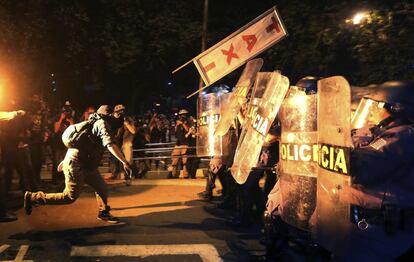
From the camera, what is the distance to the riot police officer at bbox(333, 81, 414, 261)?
11.3ft

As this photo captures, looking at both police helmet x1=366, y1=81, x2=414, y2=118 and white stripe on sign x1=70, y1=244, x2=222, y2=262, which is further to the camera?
white stripe on sign x1=70, y1=244, x2=222, y2=262

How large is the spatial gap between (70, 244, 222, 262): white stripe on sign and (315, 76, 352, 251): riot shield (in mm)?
2600

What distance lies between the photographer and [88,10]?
1608cm

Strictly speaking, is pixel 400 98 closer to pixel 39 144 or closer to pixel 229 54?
pixel 229 54

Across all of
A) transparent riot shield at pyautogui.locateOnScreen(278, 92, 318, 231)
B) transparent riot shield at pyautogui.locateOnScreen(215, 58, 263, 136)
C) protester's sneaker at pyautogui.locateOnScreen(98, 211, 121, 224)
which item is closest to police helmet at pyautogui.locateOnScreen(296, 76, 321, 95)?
transparent riot shield at pyautogui.locateOnScreen(215, 58, 263, 136)

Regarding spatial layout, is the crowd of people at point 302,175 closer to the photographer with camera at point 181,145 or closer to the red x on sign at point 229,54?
the red x on sign at point 229,54

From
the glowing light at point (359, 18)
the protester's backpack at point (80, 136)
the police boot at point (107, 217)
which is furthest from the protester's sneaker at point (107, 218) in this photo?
the glowing light at point (359, 18)

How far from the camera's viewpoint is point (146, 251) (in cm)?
620

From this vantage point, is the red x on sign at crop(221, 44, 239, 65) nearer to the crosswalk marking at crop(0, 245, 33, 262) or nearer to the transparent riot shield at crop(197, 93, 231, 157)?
the transparent riot shield at crop(197, 93, 231, 157)

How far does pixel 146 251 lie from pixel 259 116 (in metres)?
2.39

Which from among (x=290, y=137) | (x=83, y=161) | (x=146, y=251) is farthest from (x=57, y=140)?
(x=290, y=137)

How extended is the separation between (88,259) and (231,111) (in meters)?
2.88

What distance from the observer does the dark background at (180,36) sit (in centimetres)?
1105

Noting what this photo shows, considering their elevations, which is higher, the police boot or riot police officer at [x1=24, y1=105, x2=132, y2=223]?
riot police officer at [x1=24, y1=105, x2=132, y2=223]
